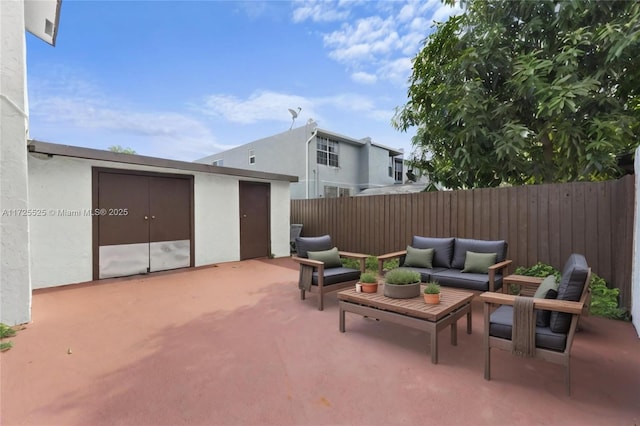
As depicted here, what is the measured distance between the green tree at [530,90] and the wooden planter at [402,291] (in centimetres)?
442

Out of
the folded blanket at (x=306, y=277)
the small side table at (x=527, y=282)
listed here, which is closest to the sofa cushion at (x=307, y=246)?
the folded blanket at (x=306, y=277)

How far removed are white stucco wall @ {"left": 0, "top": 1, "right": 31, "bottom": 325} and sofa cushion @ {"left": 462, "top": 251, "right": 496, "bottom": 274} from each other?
5.76 metres

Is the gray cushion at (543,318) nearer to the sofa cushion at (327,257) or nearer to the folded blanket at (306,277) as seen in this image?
the folded blanket at (306,277)

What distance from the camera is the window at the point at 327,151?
13.5m

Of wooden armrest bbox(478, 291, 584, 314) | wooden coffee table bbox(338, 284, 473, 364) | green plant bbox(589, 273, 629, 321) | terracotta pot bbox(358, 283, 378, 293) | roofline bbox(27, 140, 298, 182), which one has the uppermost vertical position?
roofline bbox(27, 140, 298, 182)

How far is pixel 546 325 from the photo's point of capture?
226cm

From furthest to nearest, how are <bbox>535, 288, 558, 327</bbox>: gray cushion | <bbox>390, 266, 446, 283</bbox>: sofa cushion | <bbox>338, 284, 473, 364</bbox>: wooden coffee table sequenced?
<bbox>390, 266, 446, 283</bbox>: sofa cushion
<bbox>338, 284, 473, 364</bbox>: wooden coffee table
<bbox>535, 288, 558, 327</bbox>: gray cushion

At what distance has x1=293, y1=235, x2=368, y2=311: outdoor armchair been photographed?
413cm

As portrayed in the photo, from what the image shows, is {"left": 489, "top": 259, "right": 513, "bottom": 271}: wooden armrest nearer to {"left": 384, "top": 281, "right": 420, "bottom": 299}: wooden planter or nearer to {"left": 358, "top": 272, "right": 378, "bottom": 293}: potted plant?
{"left": 384, "top": 281, "right": 420, "bottom": 299}: wooden planter

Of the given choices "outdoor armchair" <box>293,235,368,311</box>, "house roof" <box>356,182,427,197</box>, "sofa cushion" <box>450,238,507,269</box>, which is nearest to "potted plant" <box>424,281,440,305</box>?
"outdoor armchair" <box>293,235,368,311</box>

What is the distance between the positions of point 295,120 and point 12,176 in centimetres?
1182

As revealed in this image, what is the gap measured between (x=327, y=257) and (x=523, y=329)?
282 cm

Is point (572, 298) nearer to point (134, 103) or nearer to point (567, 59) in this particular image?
point (567, 59)

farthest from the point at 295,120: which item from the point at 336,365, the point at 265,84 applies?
the point at 336,365
